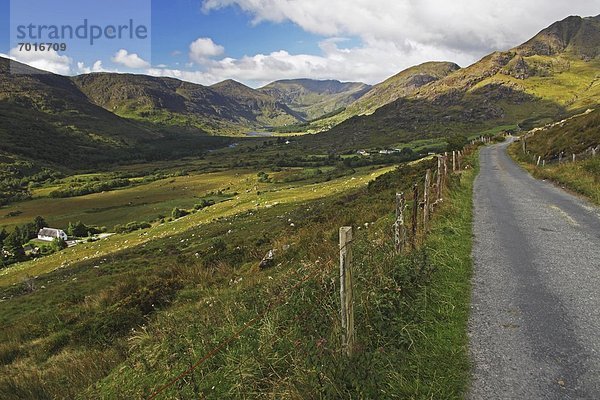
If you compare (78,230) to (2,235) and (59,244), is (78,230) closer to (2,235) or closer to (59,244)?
(59,244)

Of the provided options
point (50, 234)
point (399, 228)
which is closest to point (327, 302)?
point (399, 228)

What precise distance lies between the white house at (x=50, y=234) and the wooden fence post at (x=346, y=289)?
105 metres

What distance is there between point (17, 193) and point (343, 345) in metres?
210

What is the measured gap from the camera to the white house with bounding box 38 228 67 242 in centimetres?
9506

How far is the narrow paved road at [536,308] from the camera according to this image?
546cm

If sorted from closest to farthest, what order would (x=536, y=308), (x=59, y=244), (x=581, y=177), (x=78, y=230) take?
(x=536, y=308) < (x=581, y=177) < (x=59, y=244) < (x=78, y=230)

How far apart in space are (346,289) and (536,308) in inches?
191

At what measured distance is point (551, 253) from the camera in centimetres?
1113

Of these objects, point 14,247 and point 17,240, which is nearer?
point 14,247

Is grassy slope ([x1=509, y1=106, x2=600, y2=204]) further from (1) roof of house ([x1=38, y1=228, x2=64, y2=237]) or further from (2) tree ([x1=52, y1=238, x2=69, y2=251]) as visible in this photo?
(1) roof of house ([x1=38, y1=228, x2=64, y2=237])

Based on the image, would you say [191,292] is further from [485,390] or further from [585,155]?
[585,155]

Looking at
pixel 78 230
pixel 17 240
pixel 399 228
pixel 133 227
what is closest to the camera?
pixel 399 228

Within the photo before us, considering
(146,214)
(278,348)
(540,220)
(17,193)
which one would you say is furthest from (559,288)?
(17,193)

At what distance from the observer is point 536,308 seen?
25.2 ft
